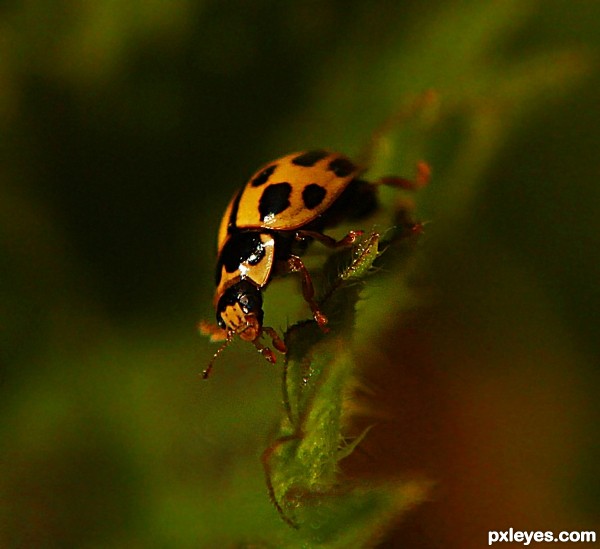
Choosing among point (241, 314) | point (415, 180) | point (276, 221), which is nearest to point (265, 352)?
point (241, 314)

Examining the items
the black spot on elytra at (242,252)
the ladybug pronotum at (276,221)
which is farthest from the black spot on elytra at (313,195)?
the black spot on elytra at (242,252)

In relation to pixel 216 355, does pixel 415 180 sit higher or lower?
higher

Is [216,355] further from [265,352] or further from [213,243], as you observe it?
[213,243]

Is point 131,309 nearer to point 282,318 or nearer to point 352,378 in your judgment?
point 282,318

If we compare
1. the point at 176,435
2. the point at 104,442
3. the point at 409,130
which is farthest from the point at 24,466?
the point at 409,130

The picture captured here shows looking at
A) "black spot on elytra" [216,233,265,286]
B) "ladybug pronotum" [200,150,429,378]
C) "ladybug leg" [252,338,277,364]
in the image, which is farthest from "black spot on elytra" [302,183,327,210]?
"ladybug leg" [252,338,277,364]

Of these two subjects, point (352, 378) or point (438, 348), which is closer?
point (352, 378)
